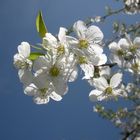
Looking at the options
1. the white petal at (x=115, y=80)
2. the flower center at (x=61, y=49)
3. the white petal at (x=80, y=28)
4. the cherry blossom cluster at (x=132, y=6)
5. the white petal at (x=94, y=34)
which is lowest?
the white petal at (x=115, y=80)

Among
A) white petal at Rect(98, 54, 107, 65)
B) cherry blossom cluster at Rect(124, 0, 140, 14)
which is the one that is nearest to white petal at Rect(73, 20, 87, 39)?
white petal at Rect(98, 54, 107, 65)

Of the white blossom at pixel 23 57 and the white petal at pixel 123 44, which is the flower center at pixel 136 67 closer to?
the white petal at pixel 123 44

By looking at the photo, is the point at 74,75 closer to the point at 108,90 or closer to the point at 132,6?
the point at 108,90

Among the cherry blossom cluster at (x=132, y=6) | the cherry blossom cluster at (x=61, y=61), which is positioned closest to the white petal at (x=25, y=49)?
the cherry blossom cluster at (x=61, y=61)

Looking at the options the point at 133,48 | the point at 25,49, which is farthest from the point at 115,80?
the point at 25,49

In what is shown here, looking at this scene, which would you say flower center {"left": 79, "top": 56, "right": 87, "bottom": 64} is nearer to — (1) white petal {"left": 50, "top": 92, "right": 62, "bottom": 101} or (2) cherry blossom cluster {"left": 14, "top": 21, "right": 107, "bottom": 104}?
(2) cherry blossom cluster {"left": 14, "top": 21, "right": 107, "bottom": 104}

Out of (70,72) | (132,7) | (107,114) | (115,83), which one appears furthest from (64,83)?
(107,114)
